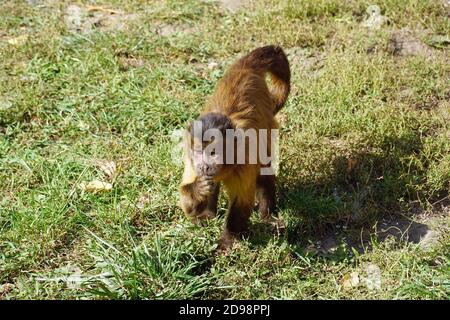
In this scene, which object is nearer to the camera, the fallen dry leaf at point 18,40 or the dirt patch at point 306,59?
the dirt patch at point 306,59

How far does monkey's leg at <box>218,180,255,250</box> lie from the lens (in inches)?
188

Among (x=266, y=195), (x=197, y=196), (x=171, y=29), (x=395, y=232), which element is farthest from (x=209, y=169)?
(x=171, y=29)

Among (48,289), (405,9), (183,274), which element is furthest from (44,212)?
(405,9)

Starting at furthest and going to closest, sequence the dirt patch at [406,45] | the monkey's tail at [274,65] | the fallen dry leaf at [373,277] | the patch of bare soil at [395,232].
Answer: the dirt patch at [406,45] → the monkey's tail at [274,65] → the patch of bare soil at [395,232] → the fallen dry leaf at [373,277]

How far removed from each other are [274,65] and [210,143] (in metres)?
1.21

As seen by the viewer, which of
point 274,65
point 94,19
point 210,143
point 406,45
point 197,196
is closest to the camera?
point 210,143

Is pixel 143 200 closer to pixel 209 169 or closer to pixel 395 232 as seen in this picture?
pixel 209 169

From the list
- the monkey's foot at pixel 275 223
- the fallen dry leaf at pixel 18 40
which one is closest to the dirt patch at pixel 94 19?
the fallen dry leaf at pixel 18 40

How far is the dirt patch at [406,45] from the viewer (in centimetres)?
732

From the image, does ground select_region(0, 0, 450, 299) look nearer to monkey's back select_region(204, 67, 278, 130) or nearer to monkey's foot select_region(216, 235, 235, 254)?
monkey's foot select_region(216, 235, 235, 254)

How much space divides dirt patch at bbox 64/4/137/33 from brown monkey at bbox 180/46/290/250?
2996mm

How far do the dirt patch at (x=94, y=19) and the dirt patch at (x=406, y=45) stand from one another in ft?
10.1

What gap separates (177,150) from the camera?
5883 millimetres

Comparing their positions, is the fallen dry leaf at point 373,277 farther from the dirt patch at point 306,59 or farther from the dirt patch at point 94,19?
the dirt patch at point 94,19
